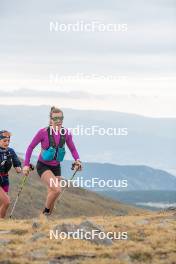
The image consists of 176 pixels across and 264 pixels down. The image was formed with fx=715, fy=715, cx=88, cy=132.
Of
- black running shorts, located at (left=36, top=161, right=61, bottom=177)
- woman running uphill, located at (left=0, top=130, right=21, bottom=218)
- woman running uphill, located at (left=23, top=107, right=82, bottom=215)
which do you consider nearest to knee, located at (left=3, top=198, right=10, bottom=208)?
woman running uphill, located at (left=0, top=130, right=21, bottom=218)

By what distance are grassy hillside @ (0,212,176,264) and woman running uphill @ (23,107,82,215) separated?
1.86 meters

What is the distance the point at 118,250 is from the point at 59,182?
16.7ft

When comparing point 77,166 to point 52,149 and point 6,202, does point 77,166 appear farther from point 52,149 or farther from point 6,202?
point 6,202

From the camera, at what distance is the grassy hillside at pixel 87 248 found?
15688 mm

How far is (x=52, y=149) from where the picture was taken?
20609 mm

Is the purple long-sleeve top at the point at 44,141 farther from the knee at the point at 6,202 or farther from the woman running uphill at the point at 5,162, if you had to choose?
the knee at the point at 6,202

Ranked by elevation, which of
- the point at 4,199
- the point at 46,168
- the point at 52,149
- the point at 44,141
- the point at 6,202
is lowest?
the point at 6,202

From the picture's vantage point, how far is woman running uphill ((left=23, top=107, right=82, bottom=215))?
2042cm

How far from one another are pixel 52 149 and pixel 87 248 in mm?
4678

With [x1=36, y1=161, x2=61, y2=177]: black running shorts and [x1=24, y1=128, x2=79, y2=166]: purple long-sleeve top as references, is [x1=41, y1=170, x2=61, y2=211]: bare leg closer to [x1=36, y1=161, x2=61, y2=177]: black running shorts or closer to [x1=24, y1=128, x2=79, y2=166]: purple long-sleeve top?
[x1=36, y1=161, x2=61, y2=177]: black running shorts

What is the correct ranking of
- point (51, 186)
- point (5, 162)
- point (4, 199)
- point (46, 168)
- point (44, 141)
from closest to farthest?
point (44, 141), point (51, 186), point (46, 168), point (5, 162), point (4, 199)

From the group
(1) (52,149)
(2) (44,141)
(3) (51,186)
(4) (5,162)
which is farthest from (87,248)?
(4) (5,162)

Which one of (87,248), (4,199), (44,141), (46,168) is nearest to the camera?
(87,248)

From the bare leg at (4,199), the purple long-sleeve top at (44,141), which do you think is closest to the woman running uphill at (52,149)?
the purple long-sleeve top at (44,141)
